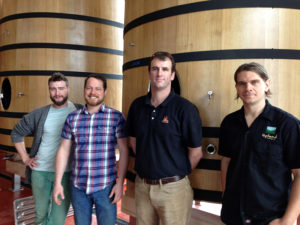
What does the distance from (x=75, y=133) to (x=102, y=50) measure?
2.03 metres

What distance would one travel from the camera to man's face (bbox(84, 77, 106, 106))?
205 cm

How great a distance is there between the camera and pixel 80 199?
205cm

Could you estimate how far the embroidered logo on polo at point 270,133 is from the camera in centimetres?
138

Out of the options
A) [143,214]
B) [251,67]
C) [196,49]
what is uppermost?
[196,49]

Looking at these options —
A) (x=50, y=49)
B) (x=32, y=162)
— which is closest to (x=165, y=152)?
(x=32, y=162)

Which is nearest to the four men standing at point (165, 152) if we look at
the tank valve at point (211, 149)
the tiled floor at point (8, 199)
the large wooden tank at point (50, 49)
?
the tank valve at point (211, 149)

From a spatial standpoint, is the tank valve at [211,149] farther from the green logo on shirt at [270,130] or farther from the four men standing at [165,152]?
the green logo on shirt at [270,130]

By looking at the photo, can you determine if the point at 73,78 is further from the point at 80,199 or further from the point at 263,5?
the point at 263,5

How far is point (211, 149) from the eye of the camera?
6.53ft

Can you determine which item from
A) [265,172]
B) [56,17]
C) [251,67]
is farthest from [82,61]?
[265,172]

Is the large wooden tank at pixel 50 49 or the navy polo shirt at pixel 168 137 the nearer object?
the navy polo shirt at pixel 168 137

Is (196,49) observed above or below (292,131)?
above

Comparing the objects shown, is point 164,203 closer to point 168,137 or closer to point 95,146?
point 168,137

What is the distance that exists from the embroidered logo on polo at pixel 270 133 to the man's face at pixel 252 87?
0.17 metres
